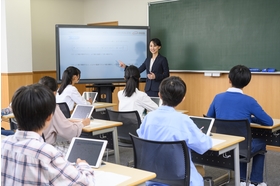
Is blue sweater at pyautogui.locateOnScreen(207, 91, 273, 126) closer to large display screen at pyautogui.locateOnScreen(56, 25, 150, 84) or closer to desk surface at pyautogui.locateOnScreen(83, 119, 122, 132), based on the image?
desk surface at pyautogui.locateOnScreen(83, 119, 122, 132)

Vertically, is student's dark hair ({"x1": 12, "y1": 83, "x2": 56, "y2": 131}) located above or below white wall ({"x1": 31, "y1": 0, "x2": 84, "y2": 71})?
below

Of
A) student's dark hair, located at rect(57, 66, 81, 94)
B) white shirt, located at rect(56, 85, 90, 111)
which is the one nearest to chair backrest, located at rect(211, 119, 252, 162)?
white shirt, located at rect(56, 85, 90, 111)

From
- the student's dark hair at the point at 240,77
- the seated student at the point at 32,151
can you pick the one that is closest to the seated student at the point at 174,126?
the seated student at the point at 32,151

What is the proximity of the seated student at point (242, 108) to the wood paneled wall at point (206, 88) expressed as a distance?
184cm

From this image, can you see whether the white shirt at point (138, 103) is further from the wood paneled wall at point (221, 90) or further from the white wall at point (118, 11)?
the white wall at point (118, 11)

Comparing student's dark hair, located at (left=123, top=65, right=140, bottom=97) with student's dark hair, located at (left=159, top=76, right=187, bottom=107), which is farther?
student's dark hair, located at (left=123, top=65, right=140, bottom=97)

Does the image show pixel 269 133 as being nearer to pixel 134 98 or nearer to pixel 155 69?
pixel 134 98

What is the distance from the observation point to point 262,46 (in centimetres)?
502

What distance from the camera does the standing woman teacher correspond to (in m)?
5.53

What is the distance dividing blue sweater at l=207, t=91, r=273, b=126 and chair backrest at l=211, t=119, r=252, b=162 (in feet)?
0.62

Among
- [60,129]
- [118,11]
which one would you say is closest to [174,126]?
[60,129]

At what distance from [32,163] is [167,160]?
1.01 m

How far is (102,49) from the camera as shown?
637 centimetres

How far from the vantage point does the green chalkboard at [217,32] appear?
4.96m
